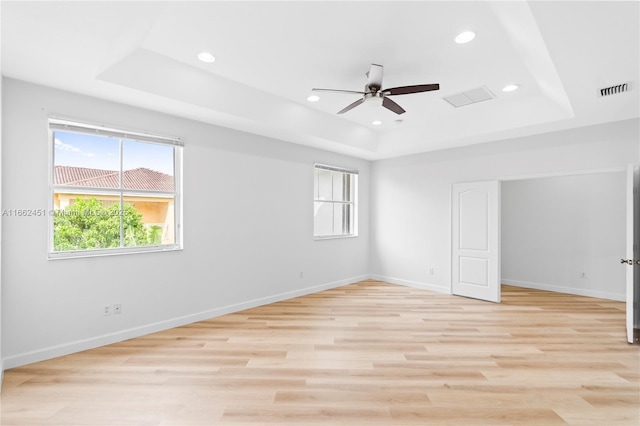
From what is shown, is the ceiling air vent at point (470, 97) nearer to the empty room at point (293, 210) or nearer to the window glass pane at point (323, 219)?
the empty room at point (293, 210)

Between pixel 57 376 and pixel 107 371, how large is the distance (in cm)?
36

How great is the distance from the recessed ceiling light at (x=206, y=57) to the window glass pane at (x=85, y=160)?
1339 mm

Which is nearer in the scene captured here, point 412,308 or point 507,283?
point 412,308

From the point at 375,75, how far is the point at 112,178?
117 inches

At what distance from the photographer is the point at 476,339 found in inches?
133

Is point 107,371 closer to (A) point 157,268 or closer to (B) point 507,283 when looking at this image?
(A) point 157,268

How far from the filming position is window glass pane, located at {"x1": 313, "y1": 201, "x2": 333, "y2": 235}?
18.6 ft

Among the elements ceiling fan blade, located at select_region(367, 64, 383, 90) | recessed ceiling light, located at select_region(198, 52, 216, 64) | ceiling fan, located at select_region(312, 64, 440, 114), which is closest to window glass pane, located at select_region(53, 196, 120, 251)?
recessed ceiling light, located at select_region(198, 52, 216, 64)

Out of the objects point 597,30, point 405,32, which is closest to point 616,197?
point 597,30

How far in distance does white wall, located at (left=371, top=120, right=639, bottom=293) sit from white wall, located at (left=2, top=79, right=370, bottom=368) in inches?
32.6

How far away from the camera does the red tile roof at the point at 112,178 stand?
3.07 metres

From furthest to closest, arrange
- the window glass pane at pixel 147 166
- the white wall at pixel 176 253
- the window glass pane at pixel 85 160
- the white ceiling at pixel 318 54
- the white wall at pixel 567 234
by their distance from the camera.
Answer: the white wall at pixel 567 234
the window glass pane at pixel 147 166
the window glass pane at pixel 85 160
the white wall at pixel 176 253
the white ceiling at pixel 318 54

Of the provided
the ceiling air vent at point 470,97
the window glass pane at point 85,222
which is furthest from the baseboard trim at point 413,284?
the window glass pane at point 85,222

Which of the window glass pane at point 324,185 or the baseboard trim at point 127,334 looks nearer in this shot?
the baseboard trim at point 127,334
